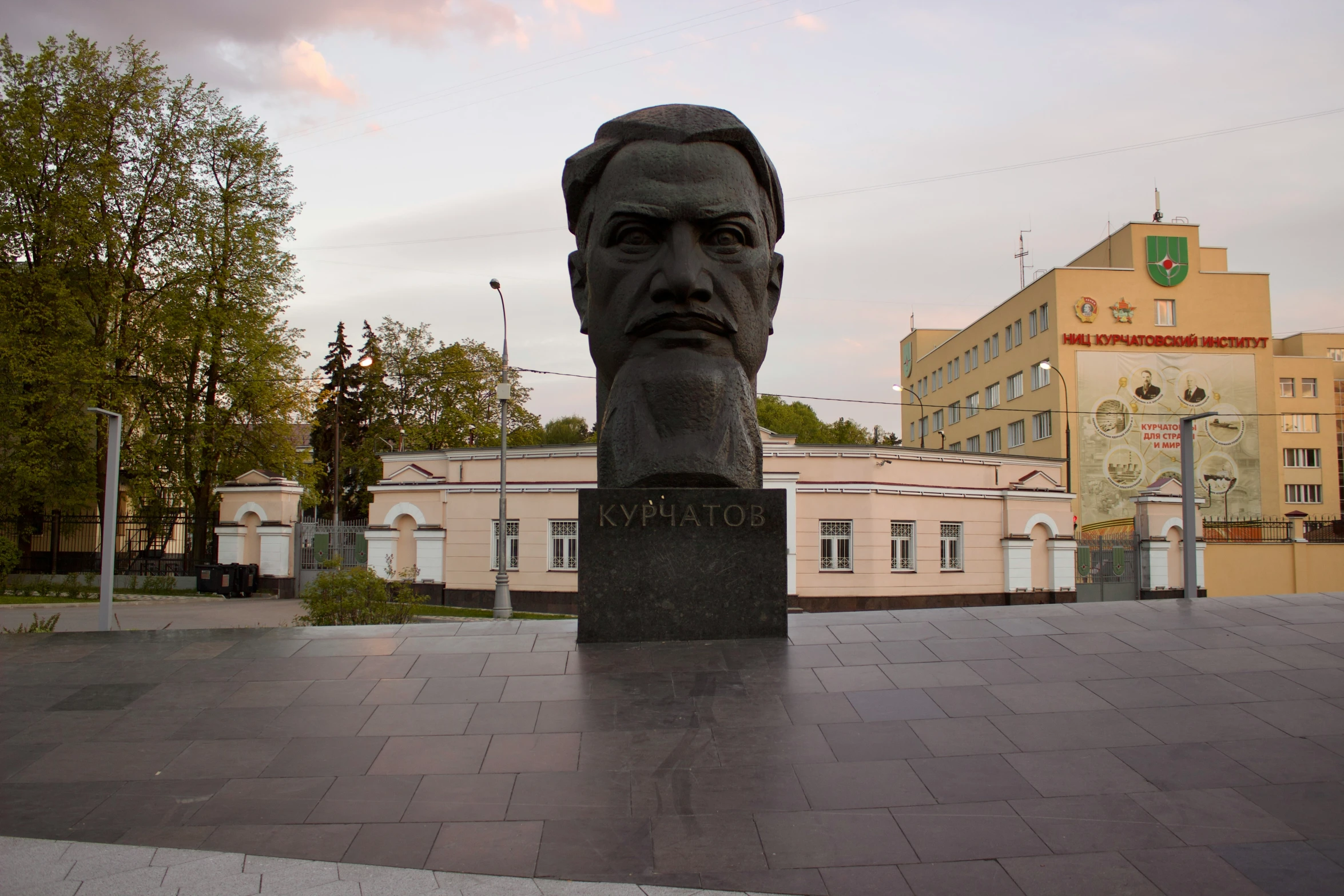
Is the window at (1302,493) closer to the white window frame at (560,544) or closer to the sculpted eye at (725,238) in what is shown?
the white window frame at (560,544)

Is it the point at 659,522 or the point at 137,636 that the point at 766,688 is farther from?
the point at 137,636

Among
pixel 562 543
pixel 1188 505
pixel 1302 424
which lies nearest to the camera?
pixel 1188 505

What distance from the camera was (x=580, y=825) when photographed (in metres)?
3.93

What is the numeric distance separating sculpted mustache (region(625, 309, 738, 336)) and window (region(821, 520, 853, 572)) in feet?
57.7

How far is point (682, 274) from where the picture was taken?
6668mm

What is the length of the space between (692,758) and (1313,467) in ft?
171

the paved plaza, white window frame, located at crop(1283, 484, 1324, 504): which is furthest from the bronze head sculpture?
white window frame, located at crop(1283, 484, 1324, 504)

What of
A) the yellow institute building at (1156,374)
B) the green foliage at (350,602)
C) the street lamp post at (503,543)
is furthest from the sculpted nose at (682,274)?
the yellow institute building at (1156,374)

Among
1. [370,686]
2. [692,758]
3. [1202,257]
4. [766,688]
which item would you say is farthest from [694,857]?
[1202,257]

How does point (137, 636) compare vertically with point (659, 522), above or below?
below

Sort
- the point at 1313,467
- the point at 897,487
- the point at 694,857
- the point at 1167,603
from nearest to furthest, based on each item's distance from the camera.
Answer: the point at 694,857, the point at 1167,603, the point at 897,487, the point at 1313,467

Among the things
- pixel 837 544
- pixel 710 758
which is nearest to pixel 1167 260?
pixel 837 544

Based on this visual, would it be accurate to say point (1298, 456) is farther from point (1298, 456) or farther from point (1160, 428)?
point (1160, 428)

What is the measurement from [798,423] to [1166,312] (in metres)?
30.1
